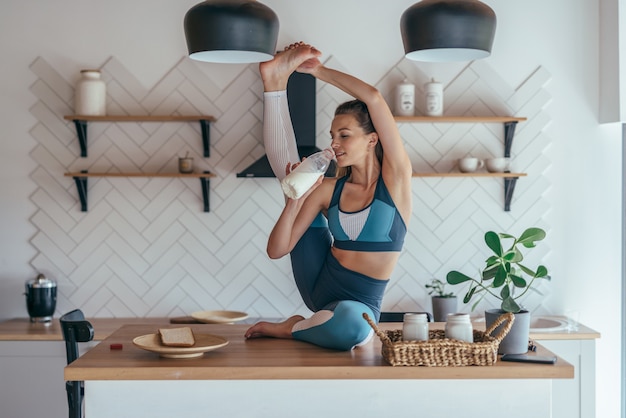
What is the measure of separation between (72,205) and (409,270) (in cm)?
188

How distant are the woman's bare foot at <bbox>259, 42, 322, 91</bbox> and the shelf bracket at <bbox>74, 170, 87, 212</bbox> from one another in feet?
6.11

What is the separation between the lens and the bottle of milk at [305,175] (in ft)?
7.68

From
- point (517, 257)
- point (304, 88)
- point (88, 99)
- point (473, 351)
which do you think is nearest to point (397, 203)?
point (517, 257)

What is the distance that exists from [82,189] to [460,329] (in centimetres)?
264

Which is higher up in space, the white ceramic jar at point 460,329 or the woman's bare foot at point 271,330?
the white ceramic jar at point 460,329

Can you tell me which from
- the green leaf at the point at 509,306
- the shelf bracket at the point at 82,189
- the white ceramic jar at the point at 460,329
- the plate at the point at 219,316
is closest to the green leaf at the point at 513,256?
the green leaf at the point at 509,306

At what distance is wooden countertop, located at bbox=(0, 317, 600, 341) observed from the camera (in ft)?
12.5

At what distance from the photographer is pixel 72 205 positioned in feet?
14.3

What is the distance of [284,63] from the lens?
2.65m

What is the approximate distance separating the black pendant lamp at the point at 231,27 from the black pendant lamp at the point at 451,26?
1.45 ft

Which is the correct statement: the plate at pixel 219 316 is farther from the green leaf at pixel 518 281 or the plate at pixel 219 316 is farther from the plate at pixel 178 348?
the green leaf at pixel 518 281

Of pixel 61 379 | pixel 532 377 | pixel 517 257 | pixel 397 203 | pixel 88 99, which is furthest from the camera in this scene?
pixel 88 99

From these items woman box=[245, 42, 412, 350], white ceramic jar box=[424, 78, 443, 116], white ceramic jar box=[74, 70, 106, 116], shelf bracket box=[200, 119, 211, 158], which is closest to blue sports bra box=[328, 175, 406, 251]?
woman box=[245, 42, 412, 350]

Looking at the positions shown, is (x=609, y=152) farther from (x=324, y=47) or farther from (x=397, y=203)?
(x=397, y=203)
